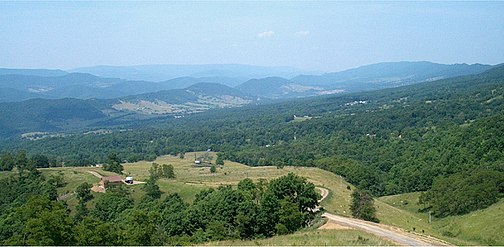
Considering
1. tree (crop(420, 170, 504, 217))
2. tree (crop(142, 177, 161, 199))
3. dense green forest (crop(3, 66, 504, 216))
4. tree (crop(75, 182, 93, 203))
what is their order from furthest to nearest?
dense green forest (crop(3, 66, 504, 216)) → tree (crop(75, 182, 93, 203)) → tree (crop(142, 177, 161, 199)) → tree (crop(420, 170, 504, 217))

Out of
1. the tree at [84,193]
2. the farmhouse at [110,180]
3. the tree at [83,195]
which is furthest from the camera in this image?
the farmhouse at [110,180]

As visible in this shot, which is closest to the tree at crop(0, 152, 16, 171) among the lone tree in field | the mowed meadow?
the mowed meadow

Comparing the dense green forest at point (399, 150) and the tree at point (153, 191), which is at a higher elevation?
the tree at point (153, 191)

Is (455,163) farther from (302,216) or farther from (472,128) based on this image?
(302,216)

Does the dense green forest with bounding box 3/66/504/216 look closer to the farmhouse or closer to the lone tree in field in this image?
the lone tree in field

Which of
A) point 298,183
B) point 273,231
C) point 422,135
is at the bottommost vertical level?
point 422,135

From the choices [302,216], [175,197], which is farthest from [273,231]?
[175,197]

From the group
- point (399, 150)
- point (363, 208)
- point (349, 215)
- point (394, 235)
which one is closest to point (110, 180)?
point (349, 215)

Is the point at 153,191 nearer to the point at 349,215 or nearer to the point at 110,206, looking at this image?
the point at 110,206

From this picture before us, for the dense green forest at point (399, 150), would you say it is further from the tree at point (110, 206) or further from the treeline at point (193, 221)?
the tree at point (110, 206)

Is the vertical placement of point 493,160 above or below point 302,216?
below

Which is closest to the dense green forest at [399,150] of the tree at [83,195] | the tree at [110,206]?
the tree at [110,206]
